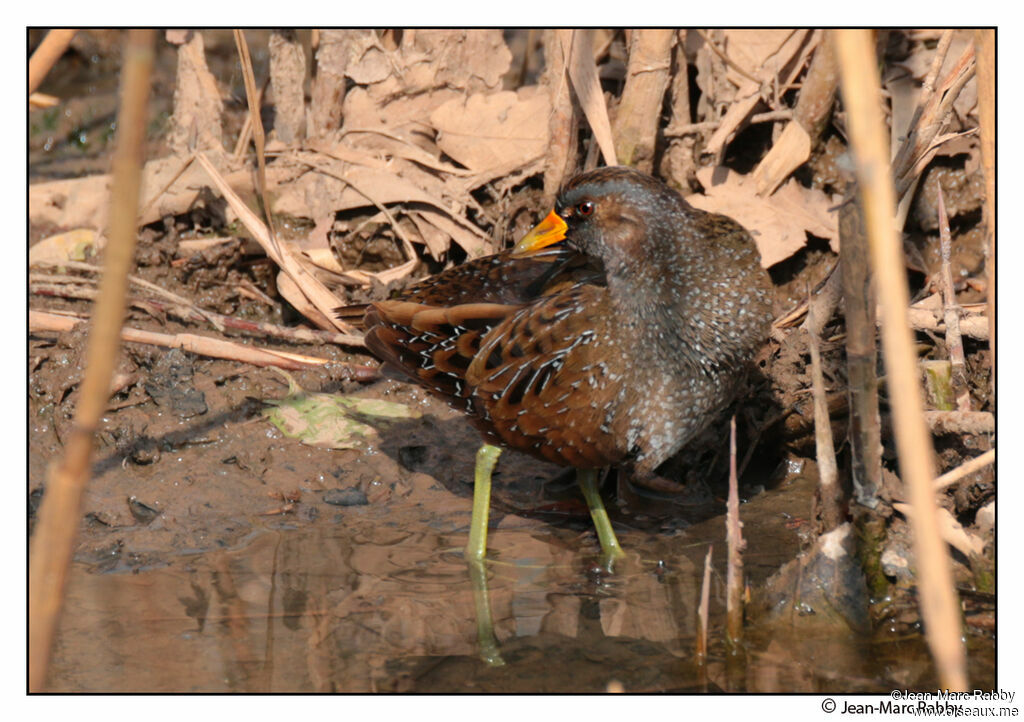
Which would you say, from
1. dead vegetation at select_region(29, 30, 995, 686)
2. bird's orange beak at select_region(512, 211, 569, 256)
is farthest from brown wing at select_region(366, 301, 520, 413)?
dead vegetation at select_region(29, 30, 995, 686)

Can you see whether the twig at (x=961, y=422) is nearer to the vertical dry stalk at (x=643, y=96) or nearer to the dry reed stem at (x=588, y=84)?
the dry reed stem at (x=588, y=84)

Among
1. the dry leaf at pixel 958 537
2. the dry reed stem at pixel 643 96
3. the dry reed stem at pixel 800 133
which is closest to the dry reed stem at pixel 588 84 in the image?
the dry reed stem at pixel 643 96

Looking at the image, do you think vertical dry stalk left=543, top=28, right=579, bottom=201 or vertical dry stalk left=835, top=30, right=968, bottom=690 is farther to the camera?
vertical dry stalk left=543, top=28, right=579, bottom=201

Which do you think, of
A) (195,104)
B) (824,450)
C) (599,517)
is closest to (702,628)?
(824,450)

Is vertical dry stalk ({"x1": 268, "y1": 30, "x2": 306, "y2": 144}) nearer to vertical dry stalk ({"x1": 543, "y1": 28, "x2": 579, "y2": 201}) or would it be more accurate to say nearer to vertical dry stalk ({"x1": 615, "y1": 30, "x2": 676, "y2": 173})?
vertical dry stalk ({"x1": 543, "y1": 28, "x2": 579, "y2": 201})

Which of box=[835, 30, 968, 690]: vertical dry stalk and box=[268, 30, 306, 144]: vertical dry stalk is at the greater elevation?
box=[268, 30, 306, 144]: vertical dry stalk

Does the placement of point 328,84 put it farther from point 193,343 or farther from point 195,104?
point 193,343

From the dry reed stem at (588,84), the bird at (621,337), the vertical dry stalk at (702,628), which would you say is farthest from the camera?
the dry reed stem at (588,84)
